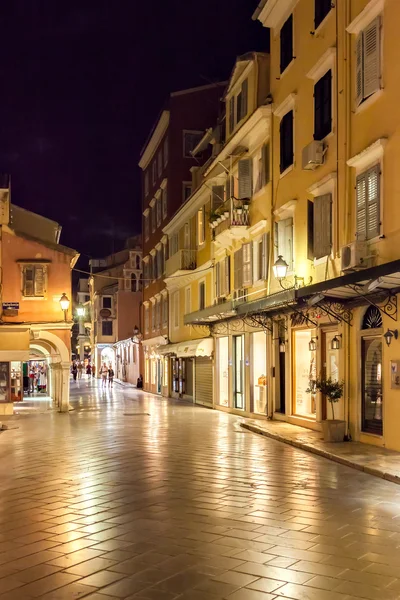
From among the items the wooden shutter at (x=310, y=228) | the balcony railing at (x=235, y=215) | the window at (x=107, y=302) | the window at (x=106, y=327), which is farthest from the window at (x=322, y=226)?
the window at (x=106, y=327)

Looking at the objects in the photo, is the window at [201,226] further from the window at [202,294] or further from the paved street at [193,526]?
the paved street at [193,526]

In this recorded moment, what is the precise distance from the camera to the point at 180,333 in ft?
120

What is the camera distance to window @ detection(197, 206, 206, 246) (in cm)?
3124

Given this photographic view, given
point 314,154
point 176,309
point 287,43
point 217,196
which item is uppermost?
point 287,43

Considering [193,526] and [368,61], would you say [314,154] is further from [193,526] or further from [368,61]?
[193,526]

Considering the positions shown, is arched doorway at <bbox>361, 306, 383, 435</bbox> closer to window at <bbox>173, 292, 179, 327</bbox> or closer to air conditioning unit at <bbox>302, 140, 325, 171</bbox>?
air conditioning unit at <bbox>302, 140, 325, 171</bbox>

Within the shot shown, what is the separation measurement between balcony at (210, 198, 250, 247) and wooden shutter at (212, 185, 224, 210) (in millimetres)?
1400

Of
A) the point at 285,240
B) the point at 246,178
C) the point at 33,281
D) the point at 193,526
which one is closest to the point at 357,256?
the point at 285,240

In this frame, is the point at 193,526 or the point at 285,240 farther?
the point at 285,240

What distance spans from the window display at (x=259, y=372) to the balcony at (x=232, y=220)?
3725 millimetres

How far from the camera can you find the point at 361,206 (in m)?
15.3

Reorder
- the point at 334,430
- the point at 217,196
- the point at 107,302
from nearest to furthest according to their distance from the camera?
the point at 334,430 < the point at 217,196 < the point at 107,302

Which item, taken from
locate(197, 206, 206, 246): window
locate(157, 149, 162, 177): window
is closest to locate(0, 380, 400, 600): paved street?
locate(197, 206, 206, 246): window

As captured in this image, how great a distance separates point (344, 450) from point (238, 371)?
12.2m
